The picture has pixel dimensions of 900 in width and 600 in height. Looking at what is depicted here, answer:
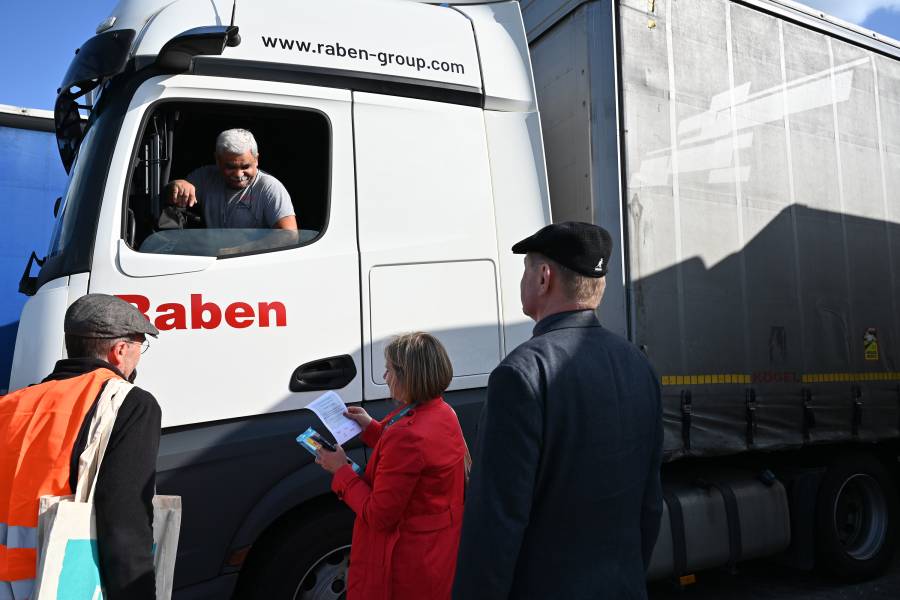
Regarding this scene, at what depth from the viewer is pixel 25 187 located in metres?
5.30

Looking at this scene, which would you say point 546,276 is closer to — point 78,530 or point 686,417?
point 78,530

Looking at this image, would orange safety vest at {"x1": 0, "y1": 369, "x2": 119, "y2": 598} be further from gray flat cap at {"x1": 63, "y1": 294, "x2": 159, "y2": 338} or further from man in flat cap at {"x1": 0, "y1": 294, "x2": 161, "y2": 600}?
gray flat cap at {"x1": 63, "y1": 294, "x2": 159, "y2": 338}

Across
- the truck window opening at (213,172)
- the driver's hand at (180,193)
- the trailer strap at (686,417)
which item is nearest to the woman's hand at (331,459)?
the truck window opening at (213,172)

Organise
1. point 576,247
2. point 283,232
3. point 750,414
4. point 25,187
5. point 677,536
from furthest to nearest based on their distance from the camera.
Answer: point 25,187 < point 750,414 < point 677,536 < point 283,232 < point 576,247

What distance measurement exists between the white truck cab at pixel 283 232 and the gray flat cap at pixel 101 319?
719mm

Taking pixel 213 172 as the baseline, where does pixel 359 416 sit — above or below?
below

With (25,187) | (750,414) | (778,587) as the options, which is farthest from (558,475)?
(25,187)

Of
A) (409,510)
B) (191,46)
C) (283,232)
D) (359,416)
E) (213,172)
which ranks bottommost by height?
(409,510)

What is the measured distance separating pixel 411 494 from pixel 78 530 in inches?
38.9

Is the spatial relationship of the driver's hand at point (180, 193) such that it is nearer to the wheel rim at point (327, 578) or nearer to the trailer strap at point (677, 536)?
the wheel rim at point (327, 578)

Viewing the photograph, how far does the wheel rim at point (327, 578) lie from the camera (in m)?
2.95

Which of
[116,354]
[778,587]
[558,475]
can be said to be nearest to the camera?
[558,475]

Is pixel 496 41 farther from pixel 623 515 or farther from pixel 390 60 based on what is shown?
pixel 623 515

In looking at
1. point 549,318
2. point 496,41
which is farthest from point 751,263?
point 549,318
